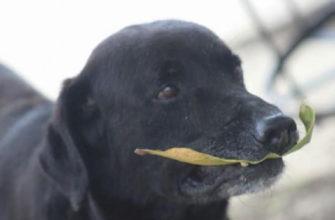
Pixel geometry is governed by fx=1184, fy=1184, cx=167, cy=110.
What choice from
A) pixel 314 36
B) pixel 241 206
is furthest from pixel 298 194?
pixel 314 36

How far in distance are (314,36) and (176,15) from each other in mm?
4200

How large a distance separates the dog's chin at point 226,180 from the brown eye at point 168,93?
25 cm

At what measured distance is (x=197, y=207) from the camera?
401 cm

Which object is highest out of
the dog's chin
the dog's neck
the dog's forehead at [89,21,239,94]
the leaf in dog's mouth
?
the dog's forehead at [89,21,239,94]

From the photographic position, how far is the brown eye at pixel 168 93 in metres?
3.76

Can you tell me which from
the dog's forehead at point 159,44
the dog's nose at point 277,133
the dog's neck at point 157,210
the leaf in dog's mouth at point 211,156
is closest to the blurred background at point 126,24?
the dog's neck at point 157,210

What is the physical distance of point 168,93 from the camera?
376cm

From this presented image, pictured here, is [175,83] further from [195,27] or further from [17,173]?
[17,173]

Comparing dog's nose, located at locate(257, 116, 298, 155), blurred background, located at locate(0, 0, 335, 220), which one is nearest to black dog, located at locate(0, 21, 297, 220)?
dog's nose, located at locate(257, 116, 298, 155)

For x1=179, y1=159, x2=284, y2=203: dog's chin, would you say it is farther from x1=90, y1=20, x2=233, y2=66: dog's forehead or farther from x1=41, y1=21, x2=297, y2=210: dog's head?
x1=90, y1=20, x2=233, y2=66: dog's forehead

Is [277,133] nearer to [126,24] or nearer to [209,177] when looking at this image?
[209,177]

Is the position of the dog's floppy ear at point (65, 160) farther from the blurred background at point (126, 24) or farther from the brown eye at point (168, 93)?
the blurred background at point (126, 24)

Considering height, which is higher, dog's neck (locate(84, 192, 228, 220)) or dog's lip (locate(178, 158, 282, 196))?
dog's lip (locate(178, 158, 282, 196))

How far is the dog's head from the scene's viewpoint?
366 centimetres
